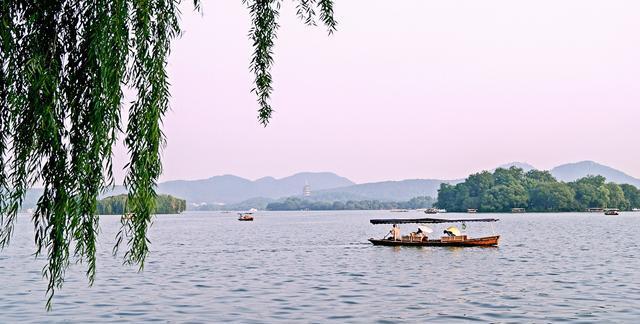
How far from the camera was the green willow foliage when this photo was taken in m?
6.81

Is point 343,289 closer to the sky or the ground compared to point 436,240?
closer to the ground

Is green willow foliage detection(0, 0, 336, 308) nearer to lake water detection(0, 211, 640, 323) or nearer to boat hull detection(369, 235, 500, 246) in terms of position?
lake water detection(0, 211, 640, 323)

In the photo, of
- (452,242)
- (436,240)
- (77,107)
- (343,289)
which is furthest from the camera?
(436,240)

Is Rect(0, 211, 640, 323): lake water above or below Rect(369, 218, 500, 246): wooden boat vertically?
below

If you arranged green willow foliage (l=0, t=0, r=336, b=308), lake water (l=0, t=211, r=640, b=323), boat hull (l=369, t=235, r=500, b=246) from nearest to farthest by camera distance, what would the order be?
1. green willow foliage (l=0, t=0, r=336, b=308)
2. lake water (l=0, t=211, r=640, b=323)
3. boat hull (l=369, t=235, r=500, b=246)

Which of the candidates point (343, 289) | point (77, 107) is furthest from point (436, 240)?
point (77, 107)

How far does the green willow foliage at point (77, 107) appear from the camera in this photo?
268 inches

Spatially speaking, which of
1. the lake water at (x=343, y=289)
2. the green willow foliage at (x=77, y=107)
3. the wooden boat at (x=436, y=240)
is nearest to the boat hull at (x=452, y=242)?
the wooden boat at (x=436, y=240)

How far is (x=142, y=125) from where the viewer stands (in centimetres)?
723

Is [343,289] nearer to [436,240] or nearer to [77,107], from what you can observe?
[77,107]

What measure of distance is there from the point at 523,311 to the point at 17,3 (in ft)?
83.3

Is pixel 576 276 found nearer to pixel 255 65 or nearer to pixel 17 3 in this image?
pixel 255 65

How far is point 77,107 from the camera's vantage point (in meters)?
7.20

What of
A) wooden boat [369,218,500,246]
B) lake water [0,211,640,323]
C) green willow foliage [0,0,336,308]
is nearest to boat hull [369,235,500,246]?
wooden boat [369,218,500,246]
